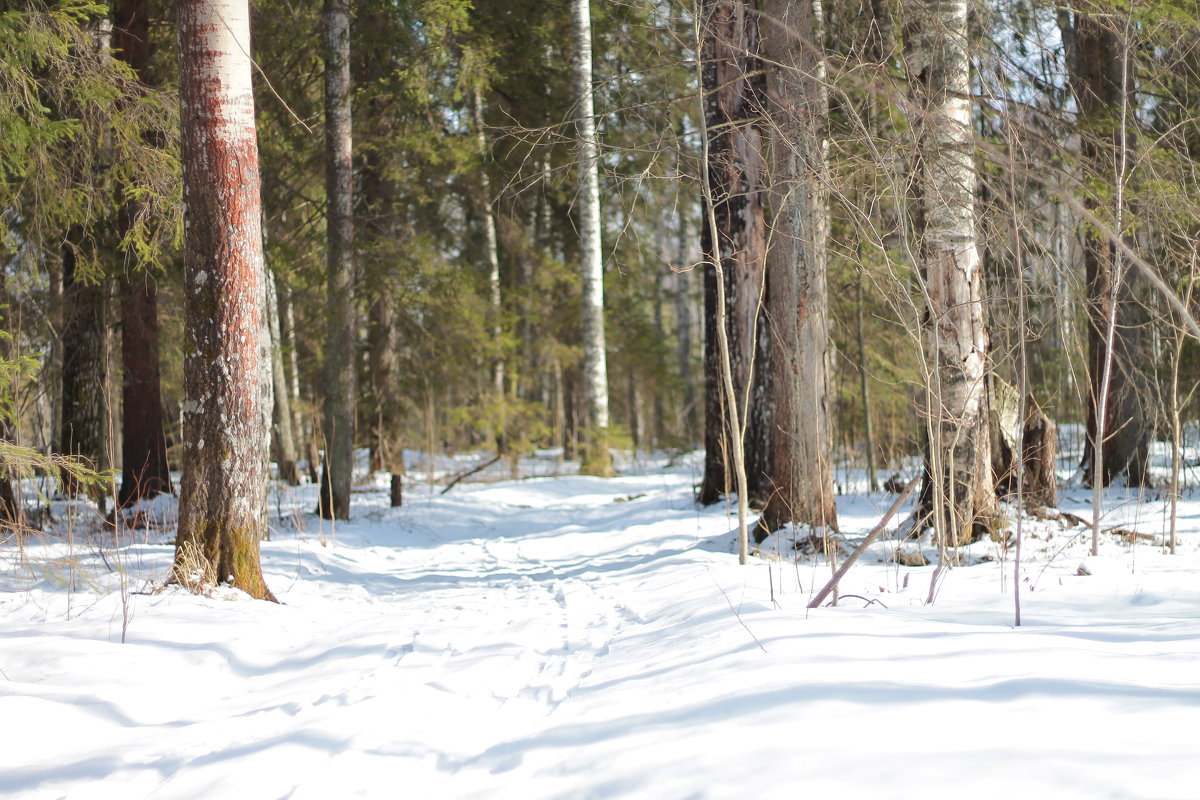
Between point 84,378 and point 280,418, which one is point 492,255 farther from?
point 84,378

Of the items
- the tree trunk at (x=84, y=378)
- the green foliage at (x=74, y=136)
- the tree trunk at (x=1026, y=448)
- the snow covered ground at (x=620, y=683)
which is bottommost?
the snow covered ground at (x=620, y=683)

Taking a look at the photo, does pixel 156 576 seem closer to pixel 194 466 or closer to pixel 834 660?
pixel 194 466

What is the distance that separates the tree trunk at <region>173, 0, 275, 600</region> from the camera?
4922mm

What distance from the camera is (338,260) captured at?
9.02m

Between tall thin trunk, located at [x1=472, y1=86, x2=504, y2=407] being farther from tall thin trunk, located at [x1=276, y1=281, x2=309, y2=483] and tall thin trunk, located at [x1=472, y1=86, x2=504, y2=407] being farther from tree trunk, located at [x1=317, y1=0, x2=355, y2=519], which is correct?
tall thin trunk, located at [x1=276, y1=281, x2=309, y2=483]

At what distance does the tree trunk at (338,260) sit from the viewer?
29.1 feet

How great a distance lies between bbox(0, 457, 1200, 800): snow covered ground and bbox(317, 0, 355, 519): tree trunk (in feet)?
9.07

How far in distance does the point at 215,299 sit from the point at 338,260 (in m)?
4.24

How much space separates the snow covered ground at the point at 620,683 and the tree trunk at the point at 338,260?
2764mm

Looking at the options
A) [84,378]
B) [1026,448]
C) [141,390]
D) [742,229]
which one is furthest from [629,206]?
[84,378]

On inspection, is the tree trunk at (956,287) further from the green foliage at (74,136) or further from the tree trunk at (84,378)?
the tree trunk at (84,378)

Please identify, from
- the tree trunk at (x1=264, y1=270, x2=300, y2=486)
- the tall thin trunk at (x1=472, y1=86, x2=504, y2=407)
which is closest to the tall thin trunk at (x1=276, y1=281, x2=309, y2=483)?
the tree trunk at (x1=264, y1=270, x2=300, y2=486)

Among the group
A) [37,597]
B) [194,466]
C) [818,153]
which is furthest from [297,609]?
[818,153]

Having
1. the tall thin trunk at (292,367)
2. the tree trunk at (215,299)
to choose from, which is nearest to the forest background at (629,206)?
the tall thin trunk at (292,367)
